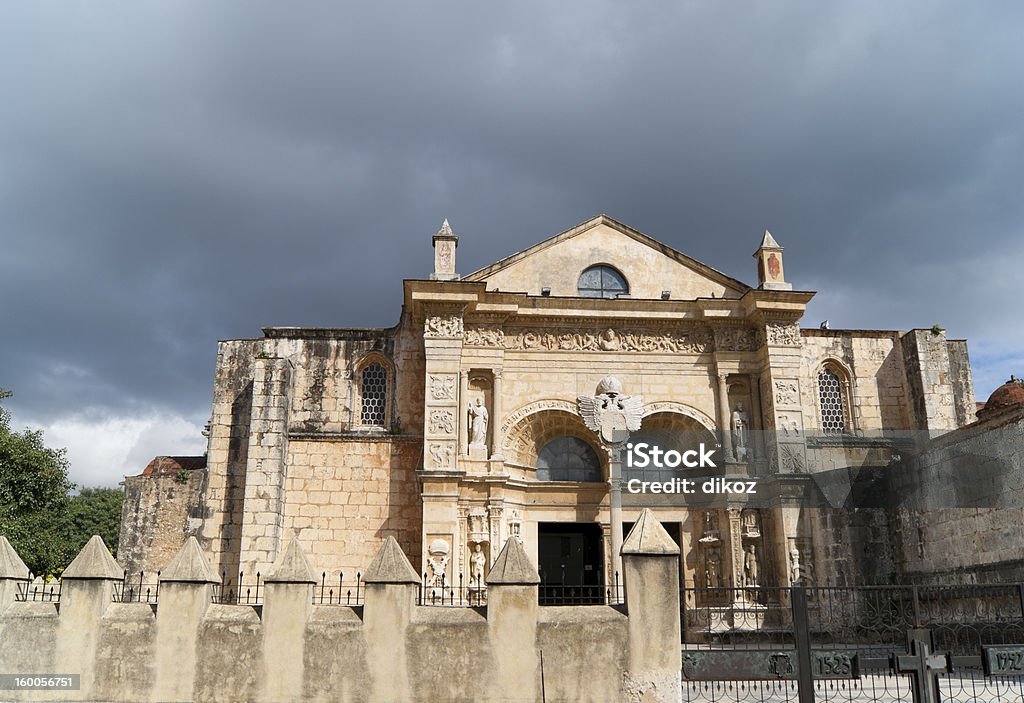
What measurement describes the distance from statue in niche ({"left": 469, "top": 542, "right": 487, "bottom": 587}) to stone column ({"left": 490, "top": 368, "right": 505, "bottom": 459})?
7.43 feet

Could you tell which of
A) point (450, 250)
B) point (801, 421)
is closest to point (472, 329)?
point (450, 250)

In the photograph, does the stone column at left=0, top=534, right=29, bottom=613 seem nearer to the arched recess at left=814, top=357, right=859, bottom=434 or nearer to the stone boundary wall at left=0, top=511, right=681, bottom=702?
the stone boundary wall at left=0, top=511, right=681, bottom=702

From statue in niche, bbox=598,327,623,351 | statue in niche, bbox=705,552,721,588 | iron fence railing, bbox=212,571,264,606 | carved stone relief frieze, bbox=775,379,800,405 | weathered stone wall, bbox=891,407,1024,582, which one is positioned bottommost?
iron fence railing, bbox=212,571,264,606

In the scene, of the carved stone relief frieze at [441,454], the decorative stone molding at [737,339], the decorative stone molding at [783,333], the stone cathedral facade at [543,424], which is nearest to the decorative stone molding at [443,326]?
the stone cathedral facade at [543,424]

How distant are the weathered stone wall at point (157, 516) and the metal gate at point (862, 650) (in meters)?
12.6

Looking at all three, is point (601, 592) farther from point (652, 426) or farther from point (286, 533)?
point (286, 533)

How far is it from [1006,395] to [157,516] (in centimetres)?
2153

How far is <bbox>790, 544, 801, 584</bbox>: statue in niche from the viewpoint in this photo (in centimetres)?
1884

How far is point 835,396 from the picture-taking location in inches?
891

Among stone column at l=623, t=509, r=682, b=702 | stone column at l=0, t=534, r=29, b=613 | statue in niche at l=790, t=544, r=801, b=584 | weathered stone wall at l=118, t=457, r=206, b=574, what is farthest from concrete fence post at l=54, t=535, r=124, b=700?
statue in niche at l=790, t=544, r=801, b=584

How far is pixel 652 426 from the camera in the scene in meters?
21.1

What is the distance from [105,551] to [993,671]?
32.4 feet

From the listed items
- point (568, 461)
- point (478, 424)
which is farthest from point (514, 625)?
point (568, 461)

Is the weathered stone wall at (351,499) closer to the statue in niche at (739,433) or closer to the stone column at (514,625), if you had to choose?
the statue in niche at (739,433)
